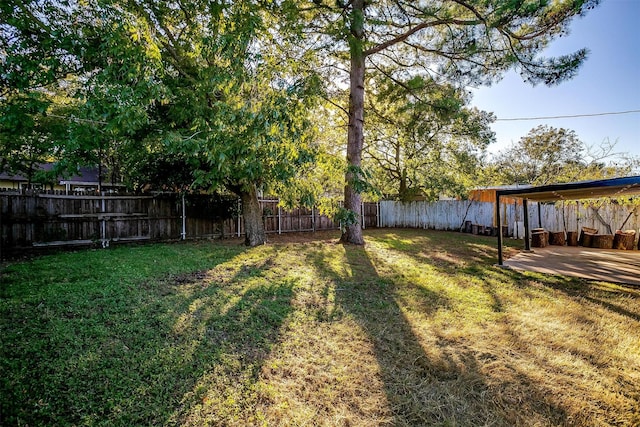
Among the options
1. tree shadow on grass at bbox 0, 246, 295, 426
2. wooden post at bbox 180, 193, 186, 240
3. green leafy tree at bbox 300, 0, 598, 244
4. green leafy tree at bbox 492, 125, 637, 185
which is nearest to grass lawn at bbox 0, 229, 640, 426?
tree shadow on grass at bbox 0, 246, 295, 426

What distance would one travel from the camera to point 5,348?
2.21m

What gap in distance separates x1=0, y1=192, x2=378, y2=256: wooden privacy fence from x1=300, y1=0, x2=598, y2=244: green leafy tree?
14.0ft

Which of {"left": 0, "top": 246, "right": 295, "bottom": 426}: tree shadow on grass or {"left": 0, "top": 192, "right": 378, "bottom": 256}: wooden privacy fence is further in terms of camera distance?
{"left": 0, "top": 192, "right": 378, "bottom": 256}: wooden privacy fence

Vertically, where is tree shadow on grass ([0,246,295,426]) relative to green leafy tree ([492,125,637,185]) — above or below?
below

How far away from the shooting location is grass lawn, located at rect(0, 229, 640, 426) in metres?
1.89

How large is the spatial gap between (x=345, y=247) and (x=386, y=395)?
5888mm

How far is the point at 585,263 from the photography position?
21.6 feet

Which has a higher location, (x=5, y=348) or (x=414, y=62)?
(x=414, y=62)

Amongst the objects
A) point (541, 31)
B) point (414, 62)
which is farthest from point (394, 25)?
point (541, 31)

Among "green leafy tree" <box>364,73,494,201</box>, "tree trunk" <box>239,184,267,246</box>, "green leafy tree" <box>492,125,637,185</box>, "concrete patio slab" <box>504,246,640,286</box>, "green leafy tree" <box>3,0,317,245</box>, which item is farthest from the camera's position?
"green leafy tree" <box>492,125,637,185</box>

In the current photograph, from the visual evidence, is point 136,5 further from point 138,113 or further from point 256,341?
point 256,341

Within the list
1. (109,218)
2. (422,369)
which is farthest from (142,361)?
(109,218)

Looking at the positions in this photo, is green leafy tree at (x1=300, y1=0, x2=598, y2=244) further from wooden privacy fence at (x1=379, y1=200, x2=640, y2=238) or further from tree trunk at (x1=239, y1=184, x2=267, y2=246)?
wooden privacy fence at (x1=379, y1=200, x2=640, y2=238)

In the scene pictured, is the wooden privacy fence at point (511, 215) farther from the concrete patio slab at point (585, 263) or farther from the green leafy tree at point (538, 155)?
the green leafy tree at point (538, 155)
